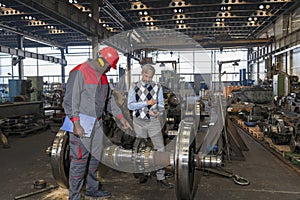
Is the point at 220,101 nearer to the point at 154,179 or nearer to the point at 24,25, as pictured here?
the point at 154,179

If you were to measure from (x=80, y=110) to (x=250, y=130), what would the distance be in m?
4.06

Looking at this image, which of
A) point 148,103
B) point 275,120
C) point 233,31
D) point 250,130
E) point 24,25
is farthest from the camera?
point 233,31

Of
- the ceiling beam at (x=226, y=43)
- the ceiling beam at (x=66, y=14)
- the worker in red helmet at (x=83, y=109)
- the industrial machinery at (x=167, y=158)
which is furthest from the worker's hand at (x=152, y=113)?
the ceiling beam at (x=226, y=43)

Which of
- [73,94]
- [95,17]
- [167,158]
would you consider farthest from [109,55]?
[95,17]

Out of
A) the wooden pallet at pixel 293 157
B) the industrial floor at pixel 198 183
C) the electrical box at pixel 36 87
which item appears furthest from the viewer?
the electrical box at pixel 36 87

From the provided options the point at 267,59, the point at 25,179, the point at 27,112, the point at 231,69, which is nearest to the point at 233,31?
the point at 267,59

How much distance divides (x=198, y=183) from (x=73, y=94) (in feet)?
5.34

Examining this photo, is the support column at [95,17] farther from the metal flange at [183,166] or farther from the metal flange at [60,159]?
the metal flange at [183,166]

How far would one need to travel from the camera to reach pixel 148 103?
2537 millimetres

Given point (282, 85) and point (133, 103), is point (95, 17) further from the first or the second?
point (133, 103)

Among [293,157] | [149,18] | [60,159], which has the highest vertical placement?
[149,18]

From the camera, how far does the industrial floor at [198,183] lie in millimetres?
2488

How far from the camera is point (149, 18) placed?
11453 millimetres

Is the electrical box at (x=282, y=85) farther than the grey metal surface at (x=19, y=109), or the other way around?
the electrical box at (x=282, y=85)
